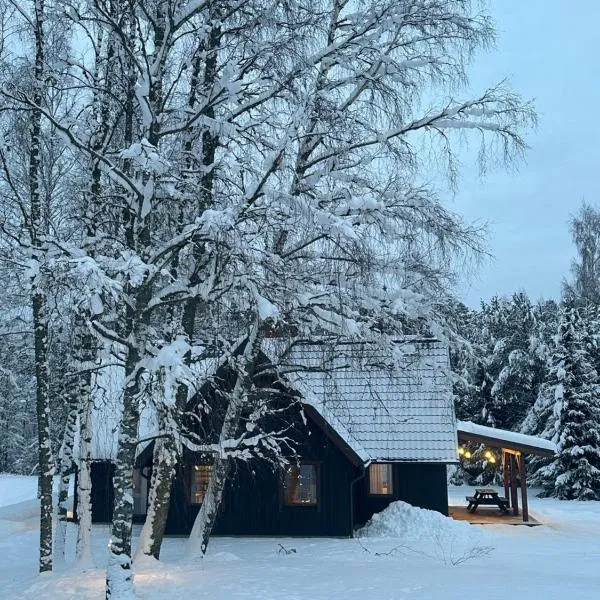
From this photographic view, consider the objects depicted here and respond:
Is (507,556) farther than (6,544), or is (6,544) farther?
(6,544)

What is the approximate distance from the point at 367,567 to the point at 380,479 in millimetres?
6186

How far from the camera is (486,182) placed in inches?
413

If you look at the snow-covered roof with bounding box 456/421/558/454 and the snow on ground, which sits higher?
the snow-covered roof with bounding box 456/421/558/454

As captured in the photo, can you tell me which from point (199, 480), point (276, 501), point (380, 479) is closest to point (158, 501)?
point (276, 501)

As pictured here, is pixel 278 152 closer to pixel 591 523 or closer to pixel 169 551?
pixel 169 551

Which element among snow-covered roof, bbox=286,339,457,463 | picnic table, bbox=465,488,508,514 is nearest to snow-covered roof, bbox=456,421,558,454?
snow-covered roof, bbox=286,339,457,463

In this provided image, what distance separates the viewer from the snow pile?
1525cm

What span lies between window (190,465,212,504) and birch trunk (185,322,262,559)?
14.7ft

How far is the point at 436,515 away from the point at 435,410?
108 inches

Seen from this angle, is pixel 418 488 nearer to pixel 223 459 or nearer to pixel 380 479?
pixel 380 479

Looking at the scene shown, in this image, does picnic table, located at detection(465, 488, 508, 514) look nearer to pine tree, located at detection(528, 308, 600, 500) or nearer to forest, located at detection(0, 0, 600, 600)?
pine tree, located at detection(528, 308, 600, 500)

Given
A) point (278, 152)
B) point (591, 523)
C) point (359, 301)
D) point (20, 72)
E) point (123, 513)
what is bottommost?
point (591, 523)

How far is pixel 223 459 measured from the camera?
11836 millimetres

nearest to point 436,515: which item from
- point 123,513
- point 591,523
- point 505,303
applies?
point 591,523
